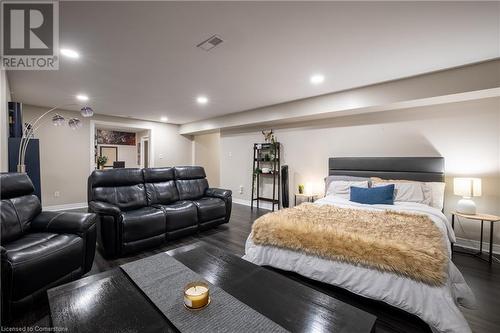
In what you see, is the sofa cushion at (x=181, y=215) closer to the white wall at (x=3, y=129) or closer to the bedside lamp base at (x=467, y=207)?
the white wall at (x=3, y=129)

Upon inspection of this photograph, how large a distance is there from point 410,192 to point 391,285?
212cm

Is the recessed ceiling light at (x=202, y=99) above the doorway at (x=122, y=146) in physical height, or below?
above

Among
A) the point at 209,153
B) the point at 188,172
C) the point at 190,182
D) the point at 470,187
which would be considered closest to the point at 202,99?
the point at 188,172

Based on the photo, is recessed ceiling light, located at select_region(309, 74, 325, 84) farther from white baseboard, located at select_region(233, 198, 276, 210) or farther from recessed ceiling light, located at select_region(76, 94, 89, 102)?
recessed ceiling light, located at select_region(76, 94, 89, 102)

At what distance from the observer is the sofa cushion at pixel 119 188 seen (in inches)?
125

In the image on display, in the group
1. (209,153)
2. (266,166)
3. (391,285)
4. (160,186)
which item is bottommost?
(391,285)

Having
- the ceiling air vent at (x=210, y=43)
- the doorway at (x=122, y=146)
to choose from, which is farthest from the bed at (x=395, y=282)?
the doorway at (x=122, y=146)

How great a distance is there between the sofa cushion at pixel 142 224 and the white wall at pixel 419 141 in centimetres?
306

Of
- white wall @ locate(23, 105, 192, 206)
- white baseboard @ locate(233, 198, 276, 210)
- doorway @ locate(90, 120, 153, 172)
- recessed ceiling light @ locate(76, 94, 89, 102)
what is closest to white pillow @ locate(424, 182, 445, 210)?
white baseboard @ locate(233, 198, 276, 210)

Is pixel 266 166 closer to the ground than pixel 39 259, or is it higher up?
higher up

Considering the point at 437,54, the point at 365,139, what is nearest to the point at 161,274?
the point at 437,54

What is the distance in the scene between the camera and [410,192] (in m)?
3.29

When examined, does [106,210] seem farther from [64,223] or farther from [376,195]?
[376,195]

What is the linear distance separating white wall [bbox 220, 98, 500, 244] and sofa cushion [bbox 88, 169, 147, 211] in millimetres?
3170
